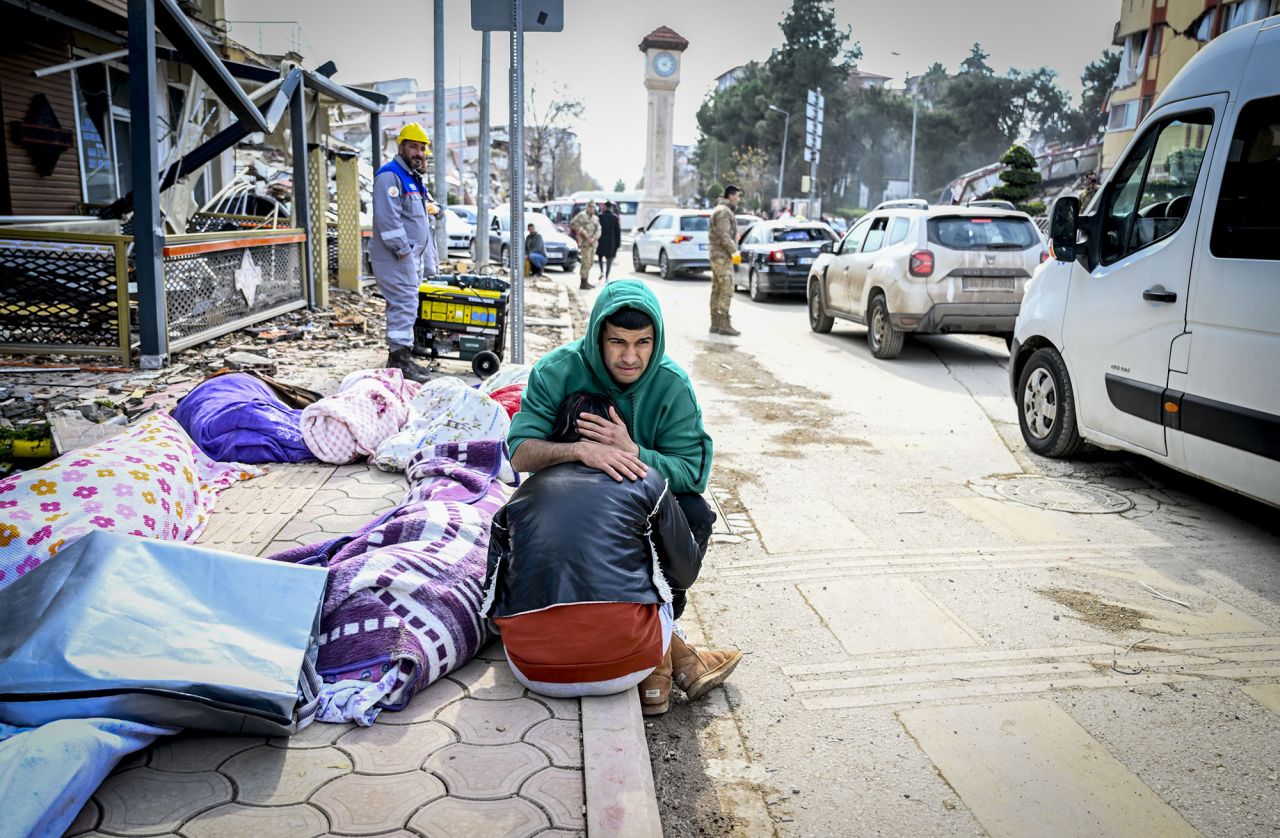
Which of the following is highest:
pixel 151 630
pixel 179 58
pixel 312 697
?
pixel 179 58

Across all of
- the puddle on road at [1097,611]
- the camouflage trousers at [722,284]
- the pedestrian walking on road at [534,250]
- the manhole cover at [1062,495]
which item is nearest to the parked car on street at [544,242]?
the pedestrian walking on road at [534,250]

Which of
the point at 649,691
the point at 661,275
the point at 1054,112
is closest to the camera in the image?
the point at 649,691

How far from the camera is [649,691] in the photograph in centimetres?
333

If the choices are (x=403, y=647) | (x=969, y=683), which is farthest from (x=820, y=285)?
(x=403, y=647)

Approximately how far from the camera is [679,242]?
23266 mm

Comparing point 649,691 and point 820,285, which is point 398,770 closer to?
point 649,691

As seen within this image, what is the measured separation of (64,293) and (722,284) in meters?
8.05

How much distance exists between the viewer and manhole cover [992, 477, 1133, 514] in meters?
5.83

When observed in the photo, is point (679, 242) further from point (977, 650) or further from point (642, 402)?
point (642, 402)

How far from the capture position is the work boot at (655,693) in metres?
3.33

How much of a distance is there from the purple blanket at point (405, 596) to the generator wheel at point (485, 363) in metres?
4.91

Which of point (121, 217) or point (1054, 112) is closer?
→ point (121, 217)

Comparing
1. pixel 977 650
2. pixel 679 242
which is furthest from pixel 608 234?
pixel 977 650

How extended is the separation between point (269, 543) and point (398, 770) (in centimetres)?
201
